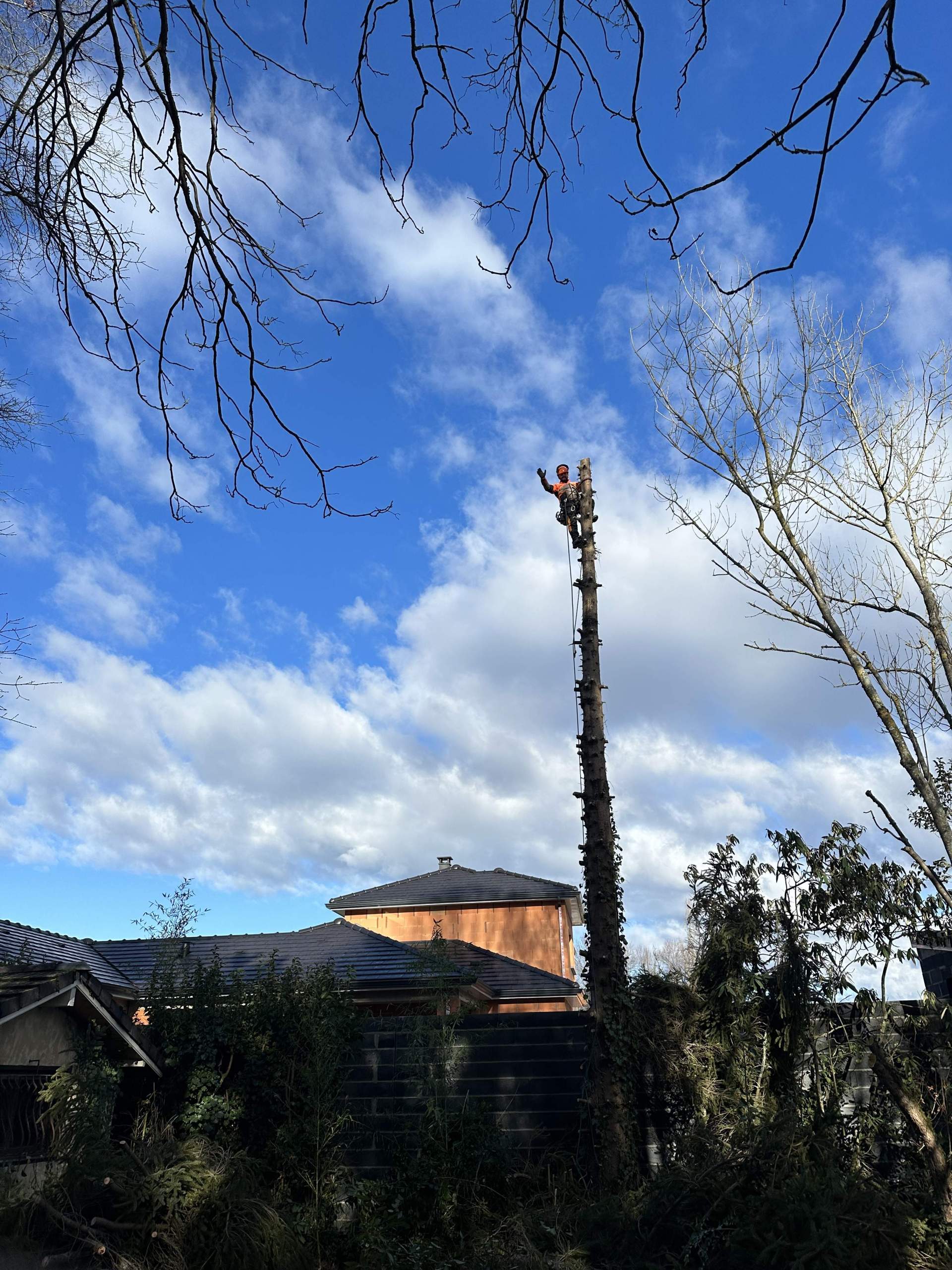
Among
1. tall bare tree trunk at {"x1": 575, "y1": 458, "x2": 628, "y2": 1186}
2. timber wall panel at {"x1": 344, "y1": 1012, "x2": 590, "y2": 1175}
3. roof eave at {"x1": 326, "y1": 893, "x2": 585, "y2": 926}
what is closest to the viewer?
tall bare tree trunk at {"x1": 575, "y1": 458, "x2": 628, "y2": 1186}

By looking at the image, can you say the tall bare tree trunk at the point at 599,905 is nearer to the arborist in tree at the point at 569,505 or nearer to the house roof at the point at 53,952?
the arborist in tree at the point at 569,505

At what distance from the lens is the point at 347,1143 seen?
8.65m

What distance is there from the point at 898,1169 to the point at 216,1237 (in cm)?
551

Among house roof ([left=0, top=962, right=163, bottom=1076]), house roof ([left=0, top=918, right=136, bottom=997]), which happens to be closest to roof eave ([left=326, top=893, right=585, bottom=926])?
house roof ([left=0, top=918, right=136, bottom=997])

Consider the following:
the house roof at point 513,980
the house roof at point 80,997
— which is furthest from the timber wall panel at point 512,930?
the house roof at point 80,997

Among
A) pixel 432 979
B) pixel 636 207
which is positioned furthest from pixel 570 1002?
pixel 636 207

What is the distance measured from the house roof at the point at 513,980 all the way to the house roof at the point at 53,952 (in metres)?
5.65

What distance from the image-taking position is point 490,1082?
29.0 ft

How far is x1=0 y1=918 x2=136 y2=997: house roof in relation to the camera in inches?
489

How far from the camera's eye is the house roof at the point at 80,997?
9.02 metres

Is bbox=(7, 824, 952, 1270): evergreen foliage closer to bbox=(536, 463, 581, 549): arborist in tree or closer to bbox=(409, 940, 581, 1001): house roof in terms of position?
bbox=(536, 463, 581, 549): arborist in tree

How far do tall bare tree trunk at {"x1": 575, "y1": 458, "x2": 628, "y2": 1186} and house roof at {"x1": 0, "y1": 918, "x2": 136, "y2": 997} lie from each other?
7187 millimetres

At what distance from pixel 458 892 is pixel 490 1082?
49.9 feet

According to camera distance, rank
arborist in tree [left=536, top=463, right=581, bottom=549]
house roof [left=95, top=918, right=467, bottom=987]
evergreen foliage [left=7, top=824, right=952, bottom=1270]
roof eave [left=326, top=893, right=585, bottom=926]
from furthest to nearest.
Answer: roof eave [left=326, top=893, right=585, bottom=926] < house roof [left=95, top=918, right=467, bottom=987] < arborist in tree [left=536, top=463, right=581, bottom=549] < evergreen foliage [left=7, top=824, right=952, bottom=1270]
